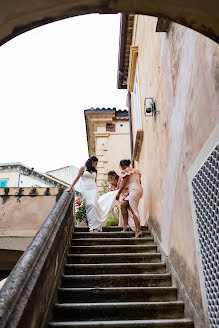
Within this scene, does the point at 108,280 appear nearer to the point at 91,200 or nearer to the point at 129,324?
the point at 129,324

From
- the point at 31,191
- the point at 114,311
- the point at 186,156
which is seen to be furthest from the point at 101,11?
the point at 31,191

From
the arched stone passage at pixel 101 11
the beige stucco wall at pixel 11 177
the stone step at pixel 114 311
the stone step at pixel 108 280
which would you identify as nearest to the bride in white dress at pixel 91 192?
the stone step at pixel 108 280

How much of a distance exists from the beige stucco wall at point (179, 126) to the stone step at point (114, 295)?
42cm

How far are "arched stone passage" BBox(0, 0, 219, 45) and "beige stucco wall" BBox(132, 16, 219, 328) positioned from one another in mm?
490

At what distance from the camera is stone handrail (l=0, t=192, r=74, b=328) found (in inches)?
100

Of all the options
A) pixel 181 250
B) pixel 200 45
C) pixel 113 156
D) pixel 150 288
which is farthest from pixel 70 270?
pixel 113 156

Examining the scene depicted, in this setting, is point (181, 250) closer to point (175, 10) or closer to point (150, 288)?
point (150, 288)

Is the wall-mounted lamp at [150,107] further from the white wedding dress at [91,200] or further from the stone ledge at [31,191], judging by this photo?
the stone ledge at [31,191]

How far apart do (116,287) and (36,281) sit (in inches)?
66.0

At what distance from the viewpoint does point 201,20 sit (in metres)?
2.54

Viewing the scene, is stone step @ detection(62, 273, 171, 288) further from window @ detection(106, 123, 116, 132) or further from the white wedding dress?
window @ detection(106, 123, 116, 132)

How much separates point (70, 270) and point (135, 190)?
91.3 inches

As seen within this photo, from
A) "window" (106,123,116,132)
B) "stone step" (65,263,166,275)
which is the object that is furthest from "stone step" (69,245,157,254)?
"window" (106,123,116,132)

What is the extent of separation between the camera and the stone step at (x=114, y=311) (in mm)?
3920
